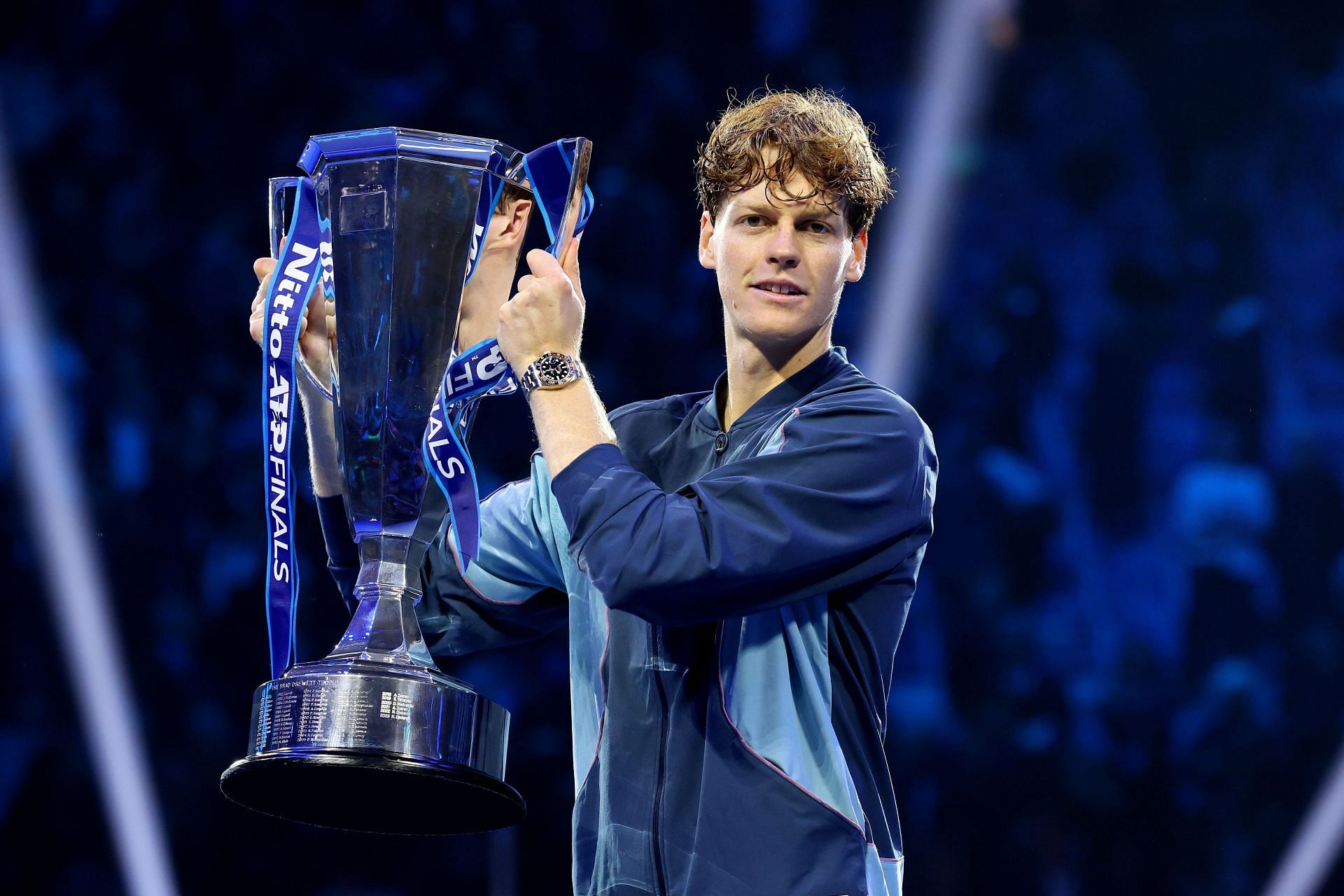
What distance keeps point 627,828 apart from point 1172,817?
6.11ft

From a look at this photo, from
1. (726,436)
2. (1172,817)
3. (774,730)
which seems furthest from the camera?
(1172,817)

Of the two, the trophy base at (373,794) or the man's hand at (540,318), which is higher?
the man's hand at (540,318)

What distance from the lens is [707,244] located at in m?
1.60

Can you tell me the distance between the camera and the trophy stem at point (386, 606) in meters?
1.31

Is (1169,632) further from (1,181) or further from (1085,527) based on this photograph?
(1,181)

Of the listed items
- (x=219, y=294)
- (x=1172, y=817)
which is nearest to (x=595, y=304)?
(x=219, y=294)

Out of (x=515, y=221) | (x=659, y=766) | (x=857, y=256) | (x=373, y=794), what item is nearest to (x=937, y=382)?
(x=857, y=256)

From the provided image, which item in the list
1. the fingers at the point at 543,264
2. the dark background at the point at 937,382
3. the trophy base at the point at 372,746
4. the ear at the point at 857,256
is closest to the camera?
the trophy base at the point at 372,746

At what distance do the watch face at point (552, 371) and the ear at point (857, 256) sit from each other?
36 centimetres

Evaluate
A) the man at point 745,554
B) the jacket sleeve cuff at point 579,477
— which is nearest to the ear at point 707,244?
the man at point 745,554

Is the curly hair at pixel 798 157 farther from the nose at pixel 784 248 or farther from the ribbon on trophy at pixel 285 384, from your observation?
the ribbon on trophy at pixel 285 384

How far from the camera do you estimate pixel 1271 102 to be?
3000 mm

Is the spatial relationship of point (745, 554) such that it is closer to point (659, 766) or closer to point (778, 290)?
point (659, 766)

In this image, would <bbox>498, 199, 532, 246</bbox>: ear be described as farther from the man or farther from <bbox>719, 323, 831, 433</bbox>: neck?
<bbox>719, 323, 831, 433</bbox>: neck
